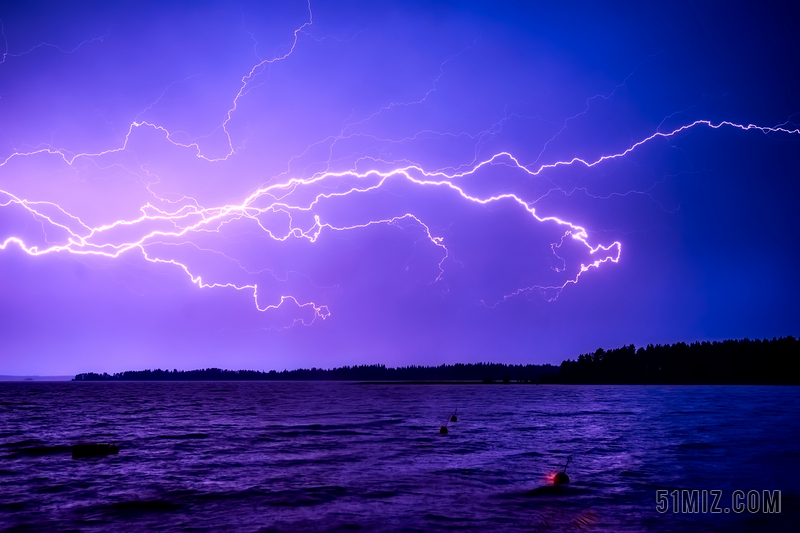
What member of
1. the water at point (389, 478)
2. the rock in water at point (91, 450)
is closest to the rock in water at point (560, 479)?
the water at point (389, 478)

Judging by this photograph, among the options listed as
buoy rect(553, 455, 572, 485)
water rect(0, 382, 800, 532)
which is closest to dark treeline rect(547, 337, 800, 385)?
water rect(0, 382, 800, 532)

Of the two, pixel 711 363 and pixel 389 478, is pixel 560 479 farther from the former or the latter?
pixel 711 363

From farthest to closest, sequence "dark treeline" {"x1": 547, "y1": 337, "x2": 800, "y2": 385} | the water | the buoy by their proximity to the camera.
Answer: "dark treeline" {"x1": 547, "y1": 337, "x2": 800, "y2": 385} → the buoy → the water

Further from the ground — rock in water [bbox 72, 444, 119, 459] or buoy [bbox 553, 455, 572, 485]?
buoy [bbox 553, 455, 572, 485]

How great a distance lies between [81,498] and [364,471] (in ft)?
31.2

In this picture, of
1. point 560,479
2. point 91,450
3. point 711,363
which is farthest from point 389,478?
point 711,363

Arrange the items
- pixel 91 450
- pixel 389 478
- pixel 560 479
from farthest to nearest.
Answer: pixel 91 450 → pixel 389 478 → pixel 560 479

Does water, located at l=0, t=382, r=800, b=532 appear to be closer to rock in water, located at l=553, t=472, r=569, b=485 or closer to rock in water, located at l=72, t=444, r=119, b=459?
rock in water, located at l=553, t=472, r=569, b=485

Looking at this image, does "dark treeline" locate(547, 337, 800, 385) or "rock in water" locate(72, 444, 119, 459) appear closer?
"rock in water" locate(72, 444, 119, 459)

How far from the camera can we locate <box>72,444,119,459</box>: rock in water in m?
24.5

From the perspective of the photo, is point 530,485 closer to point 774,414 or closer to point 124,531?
point 124,531

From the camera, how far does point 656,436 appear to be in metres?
31.0

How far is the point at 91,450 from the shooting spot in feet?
81.1

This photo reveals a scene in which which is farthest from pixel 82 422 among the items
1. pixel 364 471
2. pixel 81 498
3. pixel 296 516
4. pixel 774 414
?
pixel 774 414
